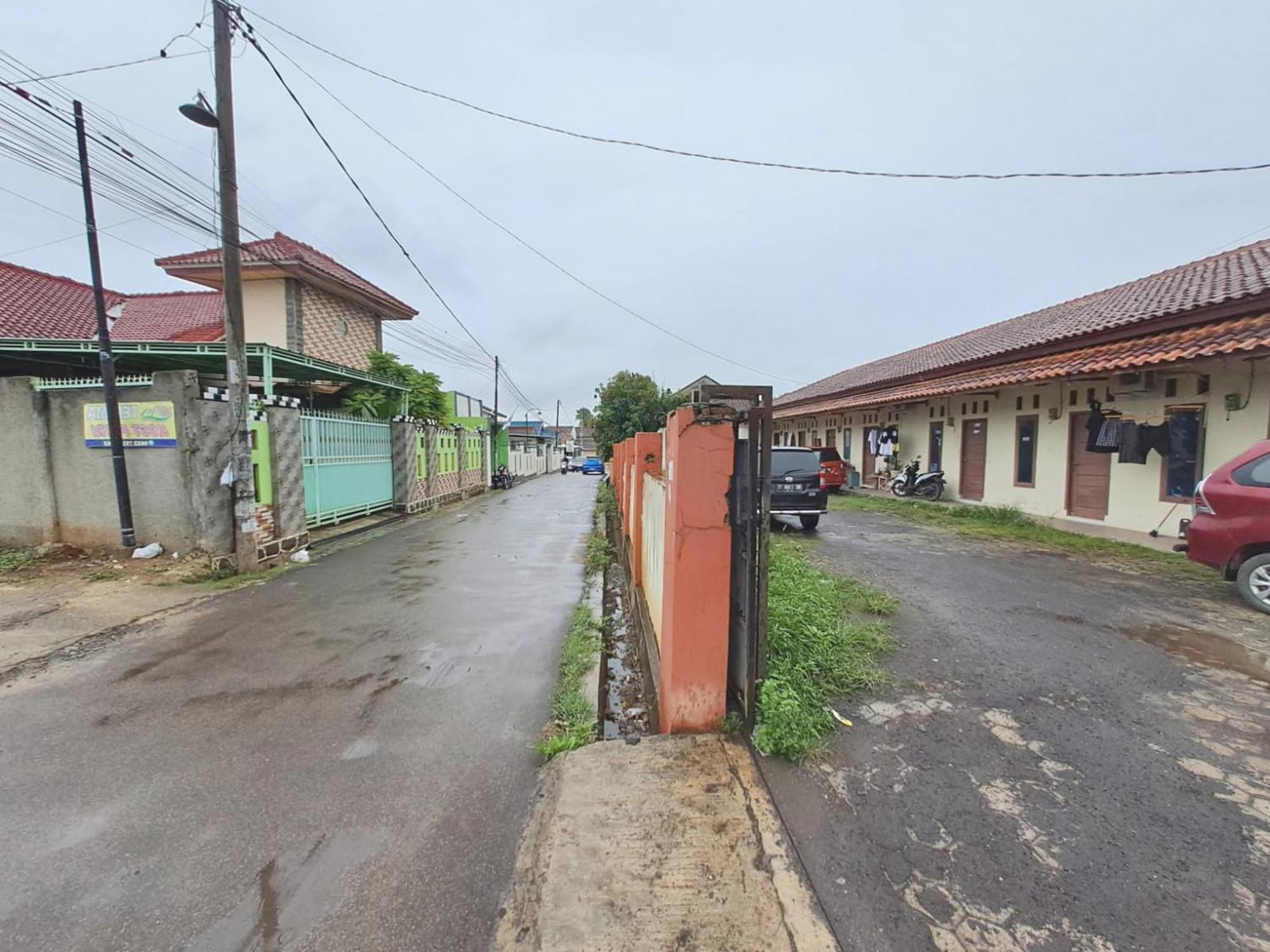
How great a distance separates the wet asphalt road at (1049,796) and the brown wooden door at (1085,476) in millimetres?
6078

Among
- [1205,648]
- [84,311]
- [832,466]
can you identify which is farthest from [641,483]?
[84,311]

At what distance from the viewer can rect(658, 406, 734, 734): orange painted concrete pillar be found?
8.65 feet

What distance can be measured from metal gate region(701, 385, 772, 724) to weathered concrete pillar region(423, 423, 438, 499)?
38.5 ft

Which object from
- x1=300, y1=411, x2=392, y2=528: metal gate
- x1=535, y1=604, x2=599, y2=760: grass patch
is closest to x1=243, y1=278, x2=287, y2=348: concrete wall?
x1=300, y1=411, x2=392, y2=528: metal gate

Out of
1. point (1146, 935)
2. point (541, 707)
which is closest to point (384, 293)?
point (541, 707)

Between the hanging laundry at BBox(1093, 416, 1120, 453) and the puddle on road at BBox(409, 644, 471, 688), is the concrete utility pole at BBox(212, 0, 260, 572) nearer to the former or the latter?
the puddle on road at BBox(409, 644, 471, 688)

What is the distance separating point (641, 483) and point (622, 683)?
234 centimetres

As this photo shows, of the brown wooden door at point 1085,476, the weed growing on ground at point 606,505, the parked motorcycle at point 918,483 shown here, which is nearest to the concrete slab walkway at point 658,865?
the weed growing on ground at point 606,505

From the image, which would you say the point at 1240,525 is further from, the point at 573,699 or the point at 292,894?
the point at 292,894

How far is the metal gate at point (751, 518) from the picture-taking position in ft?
8.91

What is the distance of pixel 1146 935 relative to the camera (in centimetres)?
166

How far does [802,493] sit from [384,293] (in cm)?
1288

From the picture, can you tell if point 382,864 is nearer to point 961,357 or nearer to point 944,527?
point 944,527

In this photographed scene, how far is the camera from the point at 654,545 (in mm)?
4074
